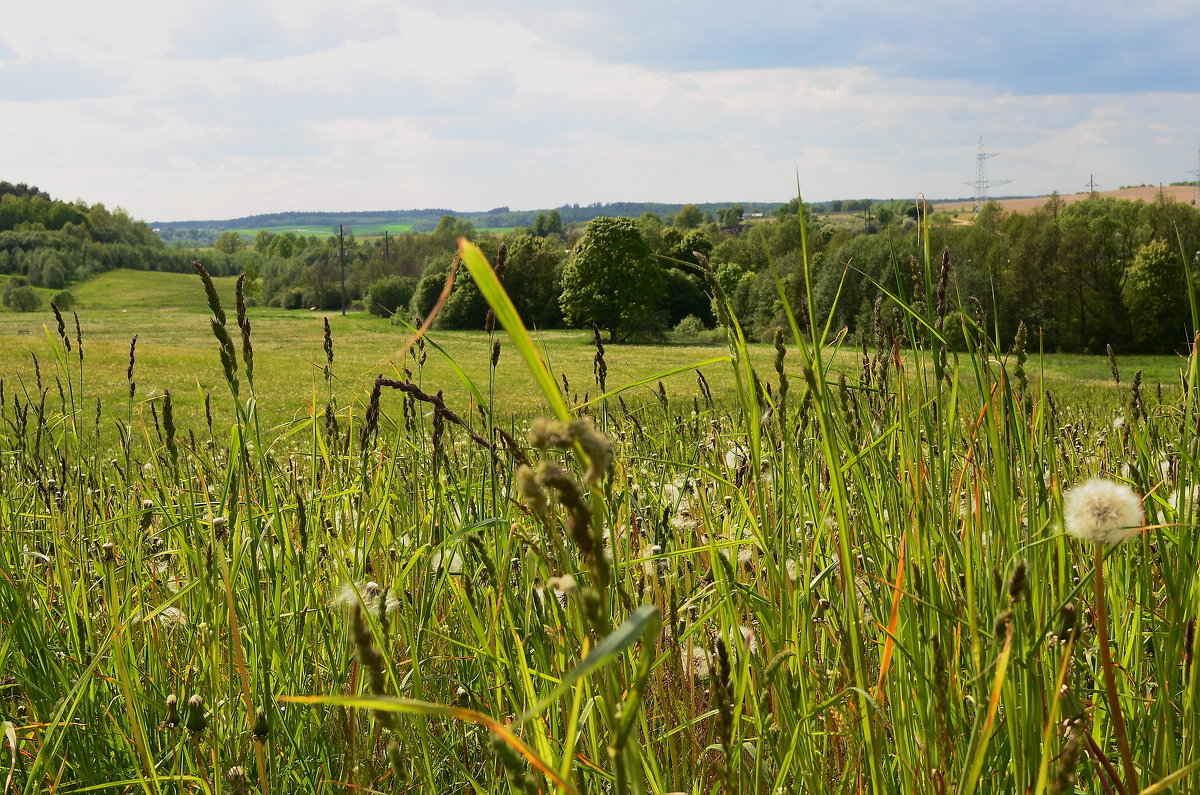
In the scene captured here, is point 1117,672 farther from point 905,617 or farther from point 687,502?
point 687,502

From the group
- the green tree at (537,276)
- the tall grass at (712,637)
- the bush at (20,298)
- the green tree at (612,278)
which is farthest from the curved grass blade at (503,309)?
the bush at (20,298)

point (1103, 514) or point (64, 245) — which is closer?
point (1103, 514)

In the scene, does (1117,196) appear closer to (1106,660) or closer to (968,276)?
(968,276)

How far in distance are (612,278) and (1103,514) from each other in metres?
50.2

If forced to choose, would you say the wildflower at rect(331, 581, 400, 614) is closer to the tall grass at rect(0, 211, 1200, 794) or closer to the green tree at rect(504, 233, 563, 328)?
the tall grass at rect(0, 211, 1200, 794)

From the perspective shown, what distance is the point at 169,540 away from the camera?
2891 millimetres

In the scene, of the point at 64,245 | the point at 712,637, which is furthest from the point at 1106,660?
the point at 64,245

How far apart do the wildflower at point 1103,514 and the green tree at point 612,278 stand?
48.4 m

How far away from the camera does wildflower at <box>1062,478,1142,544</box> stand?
79 centimetres

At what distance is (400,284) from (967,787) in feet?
270

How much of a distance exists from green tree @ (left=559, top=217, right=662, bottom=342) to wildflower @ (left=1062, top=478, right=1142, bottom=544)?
48422mm

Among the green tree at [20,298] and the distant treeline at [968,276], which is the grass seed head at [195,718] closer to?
the distant treeline at [968,276]

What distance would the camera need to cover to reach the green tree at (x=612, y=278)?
4934 cm

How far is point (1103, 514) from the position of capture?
0.81m
